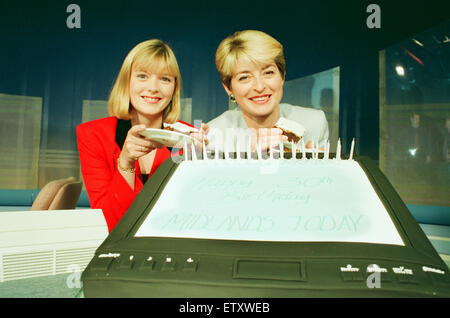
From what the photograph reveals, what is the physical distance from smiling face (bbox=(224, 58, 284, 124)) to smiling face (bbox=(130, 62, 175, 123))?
12.1 inches

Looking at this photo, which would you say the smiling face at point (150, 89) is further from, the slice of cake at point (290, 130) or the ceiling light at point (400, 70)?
the ceiling light at point (400, 70)

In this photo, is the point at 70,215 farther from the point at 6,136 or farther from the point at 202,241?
the point at 6,136

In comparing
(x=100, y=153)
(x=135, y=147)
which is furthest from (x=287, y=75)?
(x=135, y=147)

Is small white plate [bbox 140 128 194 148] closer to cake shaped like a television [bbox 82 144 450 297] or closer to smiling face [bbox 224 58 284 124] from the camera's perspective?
cake shaped like a television [bbox 82 144 450 297]

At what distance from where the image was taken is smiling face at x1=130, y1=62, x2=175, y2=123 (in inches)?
56.9

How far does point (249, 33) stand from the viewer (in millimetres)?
1621

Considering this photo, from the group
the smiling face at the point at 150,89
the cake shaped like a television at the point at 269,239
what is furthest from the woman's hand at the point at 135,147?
the smiling face at the point at 150,89

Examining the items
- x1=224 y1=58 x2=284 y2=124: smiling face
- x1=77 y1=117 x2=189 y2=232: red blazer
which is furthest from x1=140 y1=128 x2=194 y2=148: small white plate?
x1=224 y1=58 x2=284 y2=124: smiling face

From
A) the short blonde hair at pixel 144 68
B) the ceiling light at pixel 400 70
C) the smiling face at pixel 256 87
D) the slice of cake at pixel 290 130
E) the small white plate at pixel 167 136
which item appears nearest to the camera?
the small white plate at pixel 167 136

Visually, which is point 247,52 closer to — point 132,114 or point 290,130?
point 132,114

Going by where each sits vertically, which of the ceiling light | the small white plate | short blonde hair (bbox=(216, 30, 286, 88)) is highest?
the ceiling light

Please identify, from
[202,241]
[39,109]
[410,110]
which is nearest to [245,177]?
[202,241]

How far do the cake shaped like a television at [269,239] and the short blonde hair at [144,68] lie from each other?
103 cm

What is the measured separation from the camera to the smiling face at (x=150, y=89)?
1.44 m
